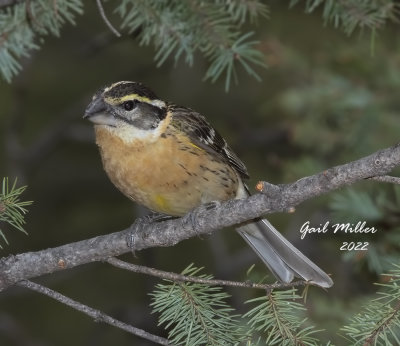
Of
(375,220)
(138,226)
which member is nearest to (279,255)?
(375,220)

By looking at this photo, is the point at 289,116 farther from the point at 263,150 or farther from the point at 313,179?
the point at 313,179

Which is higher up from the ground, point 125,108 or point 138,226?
point 125,108

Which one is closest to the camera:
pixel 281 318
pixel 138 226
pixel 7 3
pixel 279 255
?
pixel 281 318

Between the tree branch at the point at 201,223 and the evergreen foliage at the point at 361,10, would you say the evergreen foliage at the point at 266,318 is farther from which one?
the evergreen foliage at the point at 361,10

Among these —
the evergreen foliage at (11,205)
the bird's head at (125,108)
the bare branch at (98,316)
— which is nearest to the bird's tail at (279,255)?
the bird's head at (125,108)

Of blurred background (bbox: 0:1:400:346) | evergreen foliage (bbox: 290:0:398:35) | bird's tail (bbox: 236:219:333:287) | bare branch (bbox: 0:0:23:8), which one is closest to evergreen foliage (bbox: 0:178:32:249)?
bare branch (bbox: 0:0:23:8)

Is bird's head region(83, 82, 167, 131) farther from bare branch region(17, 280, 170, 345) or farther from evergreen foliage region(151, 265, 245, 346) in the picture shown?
evergreen foliage region(151, 265, 245, 346)

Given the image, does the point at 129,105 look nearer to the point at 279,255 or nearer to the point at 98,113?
the point at 98,113
